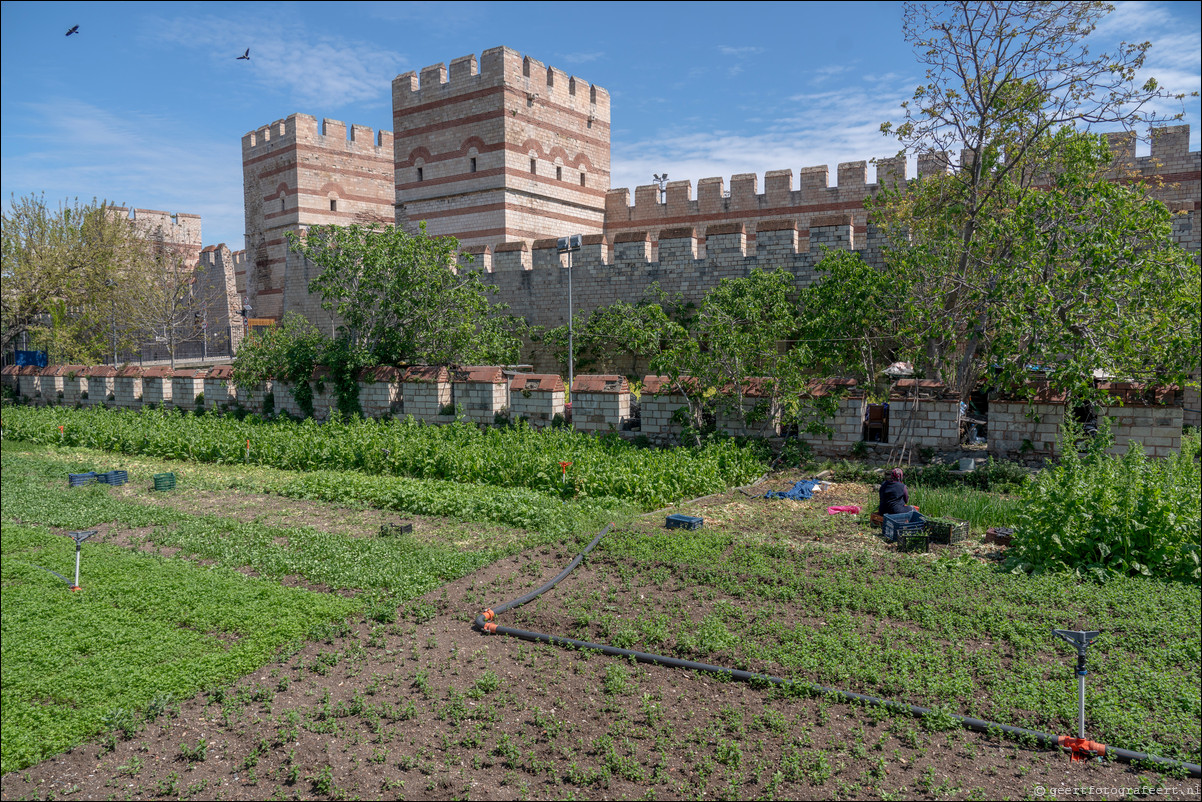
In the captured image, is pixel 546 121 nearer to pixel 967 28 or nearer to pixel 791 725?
pixel 967 28

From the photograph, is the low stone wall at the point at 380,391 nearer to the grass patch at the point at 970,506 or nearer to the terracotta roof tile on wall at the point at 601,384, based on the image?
the terracotta roof tile on wall at the point at 601,384

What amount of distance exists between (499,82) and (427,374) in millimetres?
11364

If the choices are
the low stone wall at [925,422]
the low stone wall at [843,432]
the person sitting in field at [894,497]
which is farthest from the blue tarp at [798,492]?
the low stone wall at [925,422]

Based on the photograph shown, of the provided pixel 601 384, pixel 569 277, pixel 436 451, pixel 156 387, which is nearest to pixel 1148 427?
pixel 601 384

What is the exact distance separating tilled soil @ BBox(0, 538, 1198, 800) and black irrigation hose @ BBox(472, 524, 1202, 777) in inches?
2.8

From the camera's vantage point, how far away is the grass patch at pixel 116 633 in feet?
13.5

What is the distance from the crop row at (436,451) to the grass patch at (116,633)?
454 cm

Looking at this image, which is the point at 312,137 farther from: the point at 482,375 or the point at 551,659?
the point at 551,659

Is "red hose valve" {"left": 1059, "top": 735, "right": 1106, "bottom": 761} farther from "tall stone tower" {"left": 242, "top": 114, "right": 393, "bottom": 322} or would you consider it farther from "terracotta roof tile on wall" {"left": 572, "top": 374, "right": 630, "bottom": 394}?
"tall stone tower" {"left": 242, "top": 114, "right": 393, "bottom": 322}

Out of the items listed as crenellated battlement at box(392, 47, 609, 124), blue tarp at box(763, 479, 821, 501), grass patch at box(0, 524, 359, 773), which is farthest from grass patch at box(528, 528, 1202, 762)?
crenellated battlement at box(392, 47, 609, 124)

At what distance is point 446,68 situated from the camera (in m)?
22.7

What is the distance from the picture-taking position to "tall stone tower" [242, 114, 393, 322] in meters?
29.0

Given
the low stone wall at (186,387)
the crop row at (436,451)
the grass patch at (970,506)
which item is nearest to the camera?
the grass patch at (970,506)

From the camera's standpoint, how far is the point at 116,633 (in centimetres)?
511
